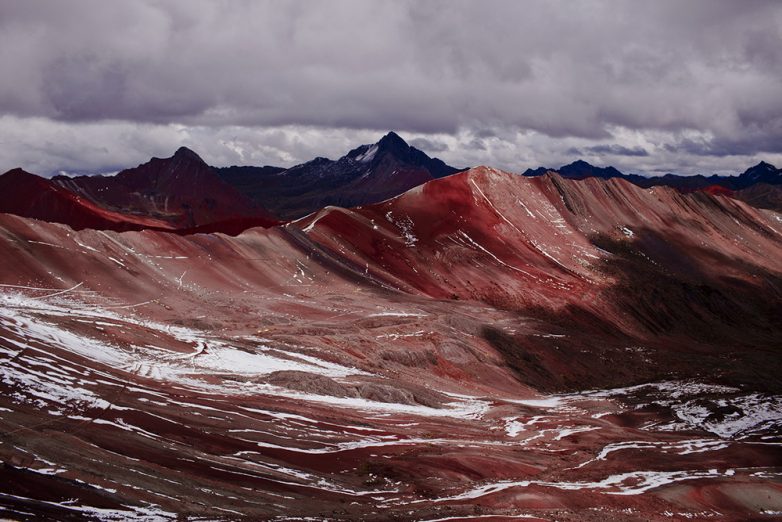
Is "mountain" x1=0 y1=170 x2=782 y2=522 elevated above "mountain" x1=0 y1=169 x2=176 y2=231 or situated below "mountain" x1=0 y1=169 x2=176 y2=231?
below

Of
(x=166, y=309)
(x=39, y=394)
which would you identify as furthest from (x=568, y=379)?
(x=39, y=394)

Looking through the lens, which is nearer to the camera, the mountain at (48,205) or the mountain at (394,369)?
the mountain at (394,369)

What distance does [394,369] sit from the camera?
2467 inches

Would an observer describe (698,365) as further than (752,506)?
Yes

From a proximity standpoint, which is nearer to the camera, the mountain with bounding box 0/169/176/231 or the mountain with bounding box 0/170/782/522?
the mountain with bounding box 0/170/782/522

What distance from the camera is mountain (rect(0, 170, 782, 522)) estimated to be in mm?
32031

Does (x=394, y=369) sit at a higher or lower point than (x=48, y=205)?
lower

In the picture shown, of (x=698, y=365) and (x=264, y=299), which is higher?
(x=264, y=299)

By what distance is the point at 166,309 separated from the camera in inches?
2542

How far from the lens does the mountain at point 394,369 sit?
3203 centimetres

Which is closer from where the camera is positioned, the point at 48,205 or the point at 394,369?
the point at 394,369

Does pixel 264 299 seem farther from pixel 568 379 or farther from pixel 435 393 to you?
pixel 568 379

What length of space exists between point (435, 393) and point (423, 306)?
2497 cm

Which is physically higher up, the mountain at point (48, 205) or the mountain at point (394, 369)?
the mountain at point (48, 205)
